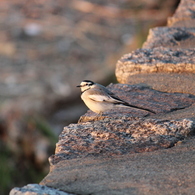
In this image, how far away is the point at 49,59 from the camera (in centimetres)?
1009

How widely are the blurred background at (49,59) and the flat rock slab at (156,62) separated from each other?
202 cm

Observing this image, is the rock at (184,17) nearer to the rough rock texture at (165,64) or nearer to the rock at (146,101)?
the rough rock texture at (165,64)

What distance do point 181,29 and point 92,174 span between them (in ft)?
8.51

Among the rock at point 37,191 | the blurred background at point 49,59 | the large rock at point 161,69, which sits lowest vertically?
the blurred background at point 49,59

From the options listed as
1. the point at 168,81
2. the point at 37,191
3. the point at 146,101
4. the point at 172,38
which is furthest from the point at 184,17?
the point at 37,191

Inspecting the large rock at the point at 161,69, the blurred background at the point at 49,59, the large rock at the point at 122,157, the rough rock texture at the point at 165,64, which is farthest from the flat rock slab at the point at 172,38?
the blurred background at the point at 49,59

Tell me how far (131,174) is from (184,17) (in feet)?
10.2

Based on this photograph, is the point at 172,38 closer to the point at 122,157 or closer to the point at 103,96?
the point at 103,96

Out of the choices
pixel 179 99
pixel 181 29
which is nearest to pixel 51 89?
pixel 181 29

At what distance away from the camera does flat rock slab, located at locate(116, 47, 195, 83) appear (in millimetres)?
3869

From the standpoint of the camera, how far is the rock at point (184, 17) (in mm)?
4938

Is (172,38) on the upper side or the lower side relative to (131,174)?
upper

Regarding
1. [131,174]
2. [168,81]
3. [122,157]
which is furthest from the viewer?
[168,81]

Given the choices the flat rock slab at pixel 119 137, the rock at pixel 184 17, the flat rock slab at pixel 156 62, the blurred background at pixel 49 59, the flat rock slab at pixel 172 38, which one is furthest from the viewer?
the blurred background at pixel 49 59
